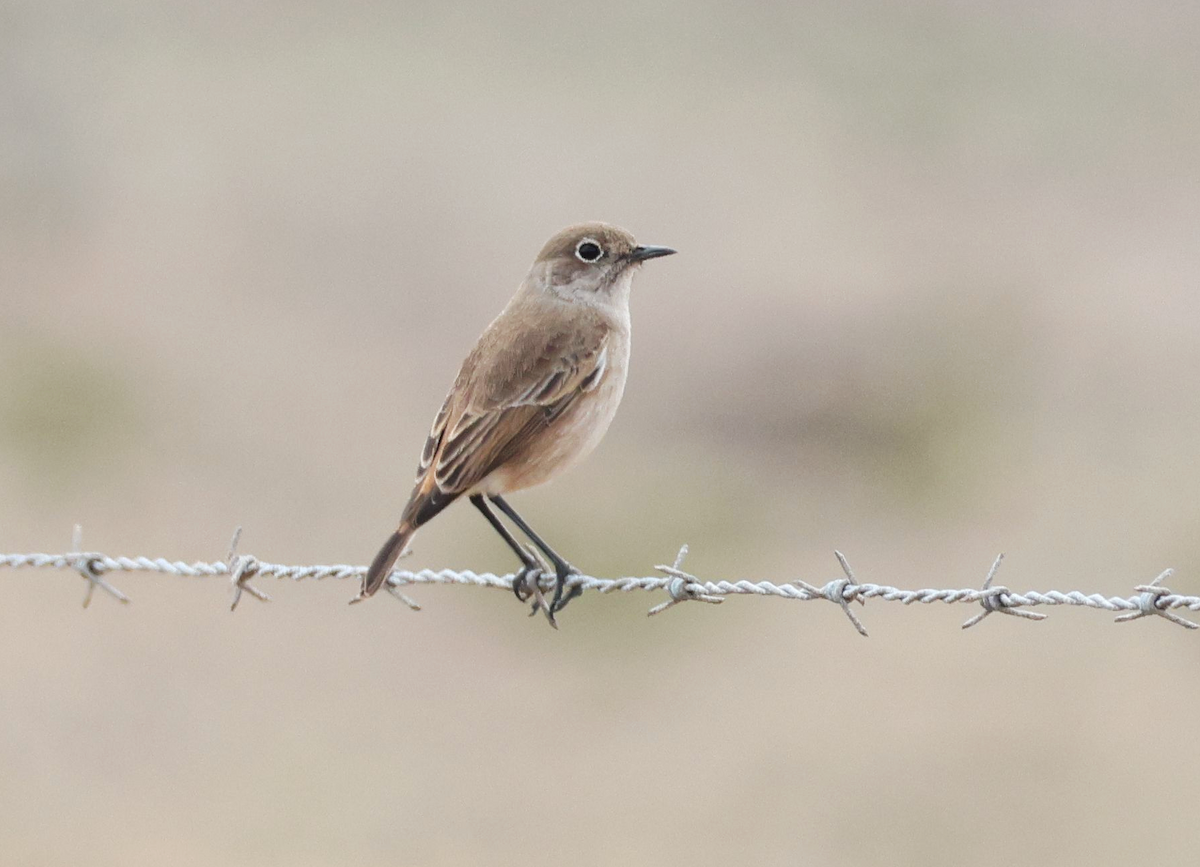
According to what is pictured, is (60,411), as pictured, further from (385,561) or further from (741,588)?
(741,588)

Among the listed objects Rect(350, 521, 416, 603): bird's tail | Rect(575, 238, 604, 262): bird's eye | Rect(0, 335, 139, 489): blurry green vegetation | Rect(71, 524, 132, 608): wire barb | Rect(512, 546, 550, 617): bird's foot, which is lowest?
Rect(0, 335, 139, 489): blurry green vegetation

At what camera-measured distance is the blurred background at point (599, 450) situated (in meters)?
14.6

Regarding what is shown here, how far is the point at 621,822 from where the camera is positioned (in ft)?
46.5

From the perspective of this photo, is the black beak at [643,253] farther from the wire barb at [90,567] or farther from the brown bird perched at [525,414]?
the wire barb at [90,567]

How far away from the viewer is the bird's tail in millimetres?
6707

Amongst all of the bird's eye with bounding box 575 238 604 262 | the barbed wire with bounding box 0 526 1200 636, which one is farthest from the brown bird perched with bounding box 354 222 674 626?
the barbed wire with bounding box 0 526 1200 636

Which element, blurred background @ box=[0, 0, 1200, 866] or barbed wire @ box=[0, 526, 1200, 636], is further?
blurred background @ box=[0, 0, 1200, 866]

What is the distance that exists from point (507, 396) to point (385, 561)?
96 cm

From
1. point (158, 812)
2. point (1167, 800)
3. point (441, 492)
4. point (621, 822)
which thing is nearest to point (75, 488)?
point (158, 812)

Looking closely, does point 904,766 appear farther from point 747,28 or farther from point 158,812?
point 747,28

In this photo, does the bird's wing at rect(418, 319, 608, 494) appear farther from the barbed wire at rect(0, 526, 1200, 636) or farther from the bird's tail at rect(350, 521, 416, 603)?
the barbed wire at rect(0, 526, 1200, 636)

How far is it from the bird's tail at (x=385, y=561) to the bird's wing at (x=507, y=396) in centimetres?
25

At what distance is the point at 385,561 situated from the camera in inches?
267

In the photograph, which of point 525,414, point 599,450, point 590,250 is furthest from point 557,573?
point 599,450
